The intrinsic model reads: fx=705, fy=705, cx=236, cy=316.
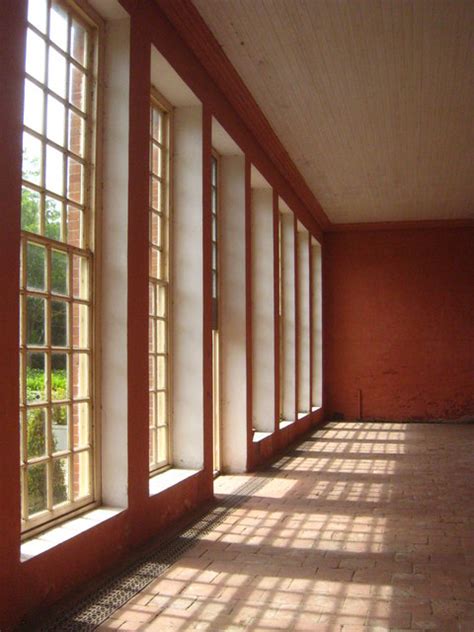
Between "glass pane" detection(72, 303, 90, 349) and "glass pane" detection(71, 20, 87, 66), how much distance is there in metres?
1.70

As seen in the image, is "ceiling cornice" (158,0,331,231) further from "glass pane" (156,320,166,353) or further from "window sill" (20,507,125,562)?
"window sill" (20,507,125,562)

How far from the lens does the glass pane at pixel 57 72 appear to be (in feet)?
14.4

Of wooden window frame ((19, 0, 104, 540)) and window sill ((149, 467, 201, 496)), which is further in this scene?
window sill ((149, 467, 201, 496))

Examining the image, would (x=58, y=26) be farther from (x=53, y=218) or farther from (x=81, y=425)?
(x=81, y=425)

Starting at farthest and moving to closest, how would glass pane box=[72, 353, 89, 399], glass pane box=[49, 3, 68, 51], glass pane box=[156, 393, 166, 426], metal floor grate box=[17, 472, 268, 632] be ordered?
glass pane box=[156, 393, 166, 426] < glass pane box=[72, 353, 89, 399] < glass pane box=[49, 3, 68, 51] < metal floor grate box=[17, 472, 268, 632]

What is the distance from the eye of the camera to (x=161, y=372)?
20.6 feet

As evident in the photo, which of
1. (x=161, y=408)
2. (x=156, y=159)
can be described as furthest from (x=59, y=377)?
(x=156, y=159)

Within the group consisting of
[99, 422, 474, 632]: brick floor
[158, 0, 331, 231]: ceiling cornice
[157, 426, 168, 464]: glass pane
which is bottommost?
[99, 422, 474, 632]: brick floor

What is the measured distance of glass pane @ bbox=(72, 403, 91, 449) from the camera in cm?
457

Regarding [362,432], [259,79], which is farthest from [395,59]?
[362,432]

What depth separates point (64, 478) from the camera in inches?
172

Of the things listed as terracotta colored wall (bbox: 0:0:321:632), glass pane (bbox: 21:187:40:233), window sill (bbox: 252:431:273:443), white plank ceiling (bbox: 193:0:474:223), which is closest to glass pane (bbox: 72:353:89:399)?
terracotta colored wall (bbox: 0:0:321:632)

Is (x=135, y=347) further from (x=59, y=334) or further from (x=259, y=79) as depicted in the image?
(x=259, y=79)

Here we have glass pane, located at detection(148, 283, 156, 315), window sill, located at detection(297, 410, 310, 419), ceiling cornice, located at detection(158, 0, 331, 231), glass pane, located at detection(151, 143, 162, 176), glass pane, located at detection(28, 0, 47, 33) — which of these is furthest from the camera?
window sill, located at detection(297, 410, 310, 419)
